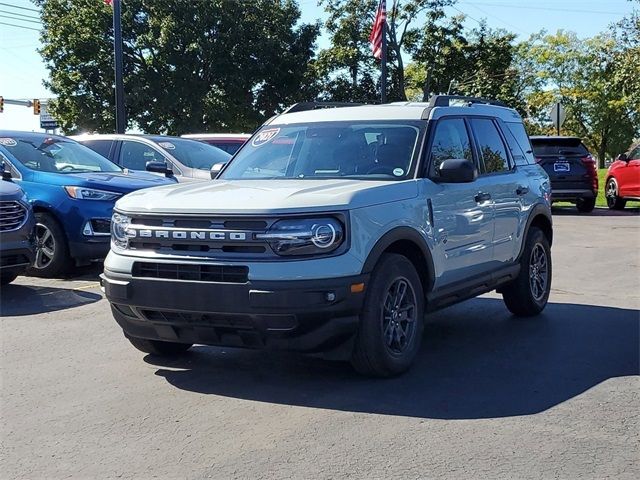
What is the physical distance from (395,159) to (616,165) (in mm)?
16232

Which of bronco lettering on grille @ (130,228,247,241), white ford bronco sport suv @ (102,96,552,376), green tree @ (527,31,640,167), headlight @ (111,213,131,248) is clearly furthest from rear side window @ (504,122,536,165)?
green tree @ (527,31,640,167)

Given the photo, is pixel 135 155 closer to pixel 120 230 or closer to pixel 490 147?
pixel 490 147

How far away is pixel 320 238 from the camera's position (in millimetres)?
4914

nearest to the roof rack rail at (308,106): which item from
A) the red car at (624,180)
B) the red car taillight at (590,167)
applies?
the red car taillight at (590,167)

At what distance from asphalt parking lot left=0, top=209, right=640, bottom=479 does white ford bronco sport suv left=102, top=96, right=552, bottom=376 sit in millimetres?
345

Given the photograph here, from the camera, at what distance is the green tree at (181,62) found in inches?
1496

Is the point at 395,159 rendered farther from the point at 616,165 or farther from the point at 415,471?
the point at 616,165

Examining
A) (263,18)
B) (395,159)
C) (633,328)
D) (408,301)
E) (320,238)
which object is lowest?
(633,328)

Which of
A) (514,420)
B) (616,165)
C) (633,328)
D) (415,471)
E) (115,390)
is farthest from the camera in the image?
(616,165)

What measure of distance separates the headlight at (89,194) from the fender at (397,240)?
200 inches

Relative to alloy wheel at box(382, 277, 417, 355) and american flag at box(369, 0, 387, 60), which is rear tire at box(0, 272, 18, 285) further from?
american flag at box(369, 0, 387, 60)

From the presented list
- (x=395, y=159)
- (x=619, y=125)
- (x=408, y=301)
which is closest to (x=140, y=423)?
(x=408, y=301)

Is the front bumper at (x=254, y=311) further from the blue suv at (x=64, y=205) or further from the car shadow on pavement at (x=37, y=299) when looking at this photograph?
the blue suv at (x=64, y=205)

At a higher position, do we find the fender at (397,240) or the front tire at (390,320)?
the fender at (397,240)
